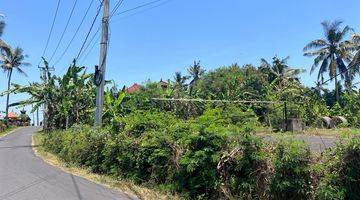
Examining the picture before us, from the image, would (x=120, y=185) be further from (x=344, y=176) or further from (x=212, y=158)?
(x=344, y=176)

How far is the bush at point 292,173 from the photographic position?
30.9 feet

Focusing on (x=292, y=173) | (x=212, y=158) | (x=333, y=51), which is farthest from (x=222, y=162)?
(x=333, y=51)

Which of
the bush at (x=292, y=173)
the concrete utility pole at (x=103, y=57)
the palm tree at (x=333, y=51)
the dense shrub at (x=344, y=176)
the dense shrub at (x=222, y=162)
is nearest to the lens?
the dense shrub at (x=344, y=176)

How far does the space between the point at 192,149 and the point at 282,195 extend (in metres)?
3.25

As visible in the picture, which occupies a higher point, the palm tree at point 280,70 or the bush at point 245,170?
the palm tree at point 280,70

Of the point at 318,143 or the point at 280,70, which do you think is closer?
the point at 318,143

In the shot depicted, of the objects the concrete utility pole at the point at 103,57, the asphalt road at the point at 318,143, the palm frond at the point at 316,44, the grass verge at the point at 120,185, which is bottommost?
the grass verge at the point at 120,185

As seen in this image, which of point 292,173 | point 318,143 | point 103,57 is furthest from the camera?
point 103,57

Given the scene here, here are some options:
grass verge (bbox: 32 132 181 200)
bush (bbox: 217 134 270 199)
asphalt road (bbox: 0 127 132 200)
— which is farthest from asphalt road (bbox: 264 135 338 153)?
asphalt road (bbox: 0 127 132 200)

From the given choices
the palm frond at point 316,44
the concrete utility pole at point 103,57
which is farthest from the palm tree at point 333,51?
the concrete utility pole at point 103,57

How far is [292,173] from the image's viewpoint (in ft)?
31.4

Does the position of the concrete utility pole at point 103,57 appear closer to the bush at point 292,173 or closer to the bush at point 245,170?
the bush at point 245,170

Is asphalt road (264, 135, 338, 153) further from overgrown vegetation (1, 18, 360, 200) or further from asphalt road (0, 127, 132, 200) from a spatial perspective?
asphalt road (0, 127, 132, 200)

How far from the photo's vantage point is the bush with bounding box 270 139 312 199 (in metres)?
9.41
